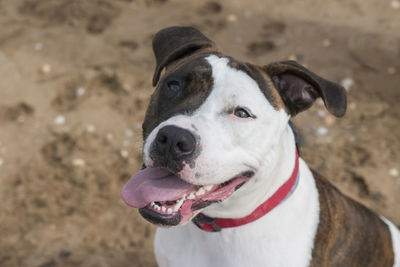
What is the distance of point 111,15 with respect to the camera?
6.58 m

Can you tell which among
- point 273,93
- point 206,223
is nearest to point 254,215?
point 206,223

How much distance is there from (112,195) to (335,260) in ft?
8.03

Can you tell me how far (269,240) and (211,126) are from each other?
2.42 ft

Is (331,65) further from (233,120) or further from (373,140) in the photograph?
(233,120)

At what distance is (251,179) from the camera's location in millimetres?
2441

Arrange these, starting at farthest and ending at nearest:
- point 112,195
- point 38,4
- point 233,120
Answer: point 38,4
point 112,195
point 233,120

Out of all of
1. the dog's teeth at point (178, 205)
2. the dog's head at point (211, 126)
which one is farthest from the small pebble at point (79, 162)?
the dog's teeth at point (178, 205)

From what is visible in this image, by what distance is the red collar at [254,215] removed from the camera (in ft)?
8.29

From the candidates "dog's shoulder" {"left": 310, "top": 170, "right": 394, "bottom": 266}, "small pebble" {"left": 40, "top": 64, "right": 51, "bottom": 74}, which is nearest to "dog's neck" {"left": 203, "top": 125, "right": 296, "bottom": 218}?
"dog's shoulder" {"left": 310, "top": 170, "right": 394, "bottom": 266}

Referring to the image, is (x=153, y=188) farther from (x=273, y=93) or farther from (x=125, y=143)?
(x=125, y=143)

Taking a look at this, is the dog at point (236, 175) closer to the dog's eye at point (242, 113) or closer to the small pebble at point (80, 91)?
the dog's eye at point (242, 113)

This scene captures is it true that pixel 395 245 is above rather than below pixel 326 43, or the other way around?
above

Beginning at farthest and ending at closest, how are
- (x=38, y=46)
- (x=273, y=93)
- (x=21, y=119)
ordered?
(x=38, y=46) < (x=21, y=119) < (x=273, y=93)

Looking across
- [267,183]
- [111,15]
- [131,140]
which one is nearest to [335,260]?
[267,183]
